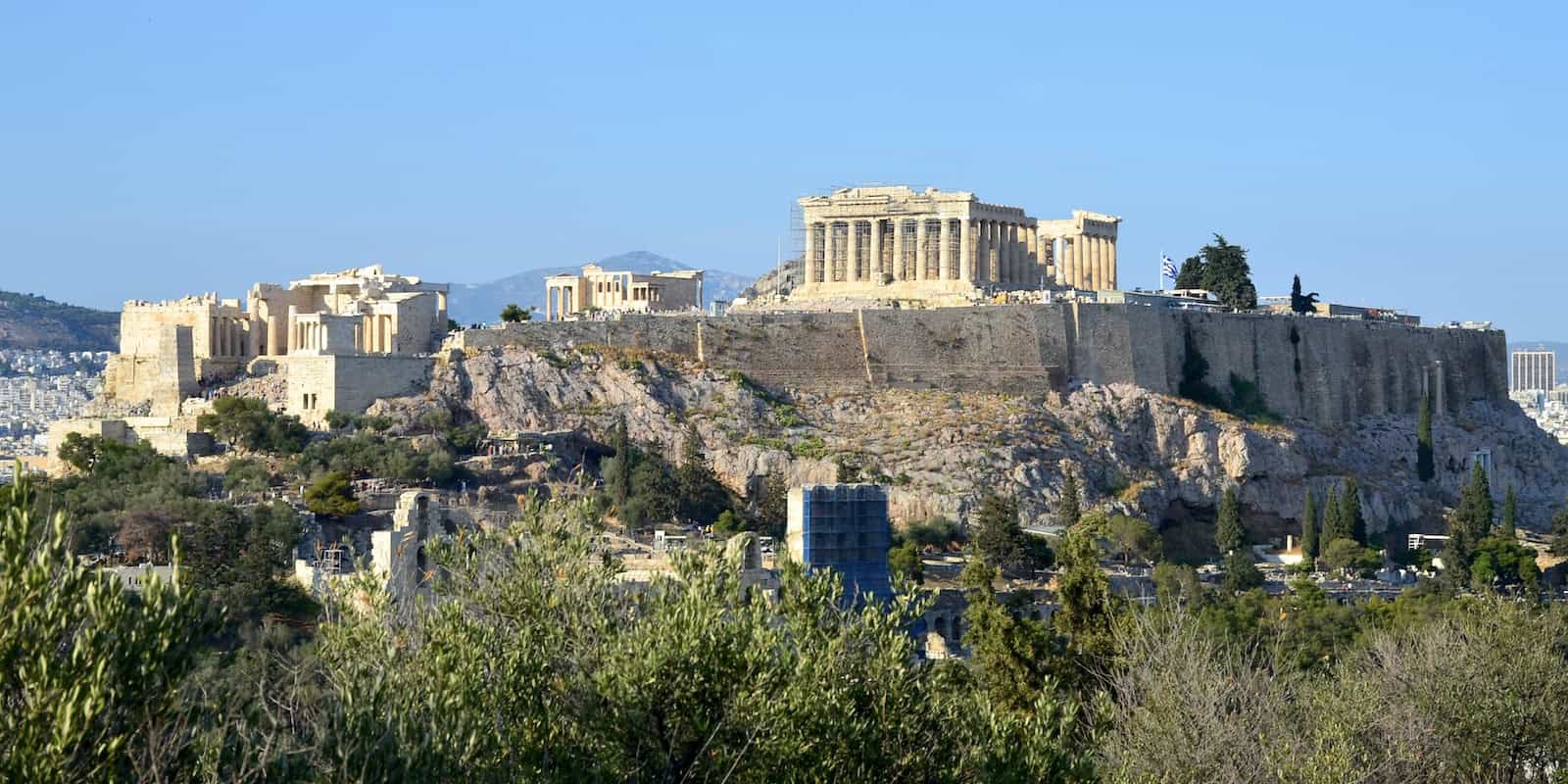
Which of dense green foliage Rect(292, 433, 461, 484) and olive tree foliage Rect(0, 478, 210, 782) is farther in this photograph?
dense green foliage Rect(292, 433, 461, 484)

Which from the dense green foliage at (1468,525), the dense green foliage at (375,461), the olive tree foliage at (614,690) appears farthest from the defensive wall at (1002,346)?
the olive tree foliage at (614,690)

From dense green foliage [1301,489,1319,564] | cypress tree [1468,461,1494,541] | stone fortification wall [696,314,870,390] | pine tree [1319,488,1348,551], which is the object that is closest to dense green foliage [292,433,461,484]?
stone fortification wall [696,314,870,390]

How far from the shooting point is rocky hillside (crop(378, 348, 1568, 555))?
56.1 m

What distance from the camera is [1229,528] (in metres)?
58.2

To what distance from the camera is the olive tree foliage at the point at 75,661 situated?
15.4 metres

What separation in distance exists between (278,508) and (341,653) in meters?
26.4

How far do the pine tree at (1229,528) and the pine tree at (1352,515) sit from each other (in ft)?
7.66

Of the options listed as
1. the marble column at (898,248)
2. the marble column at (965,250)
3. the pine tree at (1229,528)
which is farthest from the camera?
the marble column at (898,248)

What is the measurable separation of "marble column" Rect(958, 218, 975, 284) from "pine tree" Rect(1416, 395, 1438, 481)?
12911mm

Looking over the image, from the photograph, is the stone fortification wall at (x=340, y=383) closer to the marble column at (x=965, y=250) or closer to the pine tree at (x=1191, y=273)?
the marble column at (x=965, y=250)

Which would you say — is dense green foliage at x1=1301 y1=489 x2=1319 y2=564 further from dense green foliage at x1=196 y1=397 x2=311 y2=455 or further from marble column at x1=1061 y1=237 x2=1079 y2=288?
dense green foliage at x1=196 y1=397 x2=311 y2=455

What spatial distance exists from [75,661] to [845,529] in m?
29.4

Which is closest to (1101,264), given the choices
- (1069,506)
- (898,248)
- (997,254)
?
(997,254)

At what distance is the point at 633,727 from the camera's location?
2002 cm
